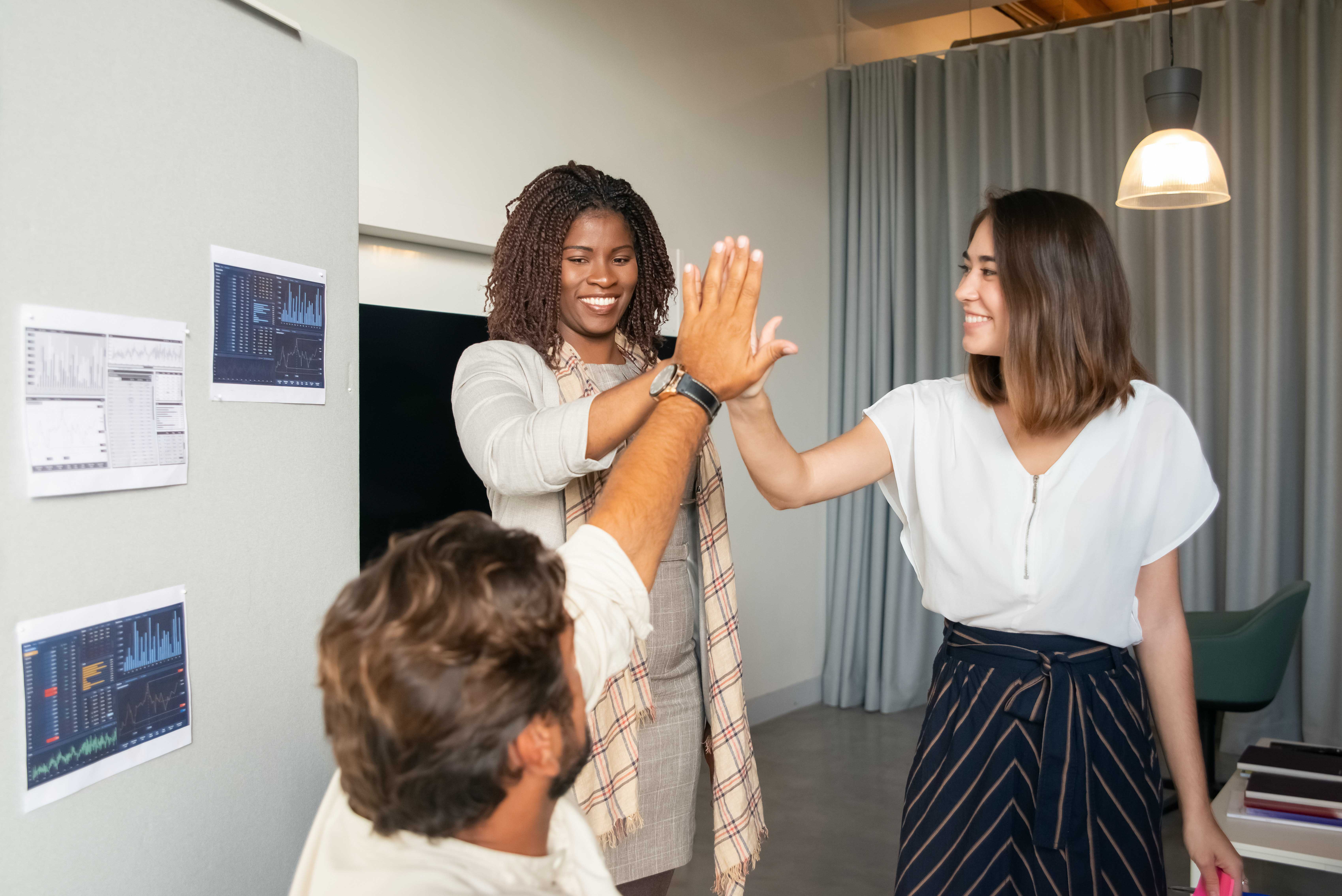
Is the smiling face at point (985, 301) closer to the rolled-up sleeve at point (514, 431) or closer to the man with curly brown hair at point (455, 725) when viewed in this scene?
the rolled-up sleeve at point (514, 431)

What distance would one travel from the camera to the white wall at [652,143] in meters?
2.71

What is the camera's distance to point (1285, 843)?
6.63 ft

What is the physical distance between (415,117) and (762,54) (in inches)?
87.6

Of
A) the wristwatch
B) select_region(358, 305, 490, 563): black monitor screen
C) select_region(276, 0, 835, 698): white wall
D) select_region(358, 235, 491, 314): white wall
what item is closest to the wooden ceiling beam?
select_region(276, 0, 835, 698): white wall

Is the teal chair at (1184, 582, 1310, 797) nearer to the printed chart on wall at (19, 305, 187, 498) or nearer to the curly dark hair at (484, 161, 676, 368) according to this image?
the curly dark hair at (484, 161, 676, 368)

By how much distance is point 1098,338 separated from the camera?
4.83 feet

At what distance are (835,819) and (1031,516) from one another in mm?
2261

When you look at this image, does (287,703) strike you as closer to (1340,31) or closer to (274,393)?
(274,393)

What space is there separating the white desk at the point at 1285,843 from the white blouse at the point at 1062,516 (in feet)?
2.44

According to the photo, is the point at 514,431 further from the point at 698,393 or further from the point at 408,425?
the point at 408,425

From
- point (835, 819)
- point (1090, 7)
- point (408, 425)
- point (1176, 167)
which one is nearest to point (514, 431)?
point (408, 425)

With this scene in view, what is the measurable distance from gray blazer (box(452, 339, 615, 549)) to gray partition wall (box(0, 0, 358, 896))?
7.8 inches

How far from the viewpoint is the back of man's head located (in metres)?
0.71

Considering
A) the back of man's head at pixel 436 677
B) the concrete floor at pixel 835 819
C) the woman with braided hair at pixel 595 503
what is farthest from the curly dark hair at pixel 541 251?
the concrete floor at pixel 835 819
